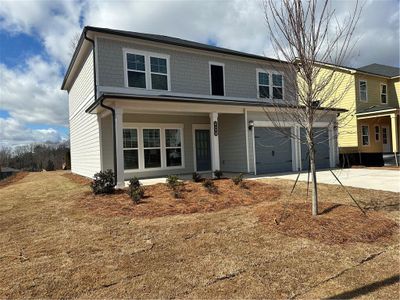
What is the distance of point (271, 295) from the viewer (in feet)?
11.2

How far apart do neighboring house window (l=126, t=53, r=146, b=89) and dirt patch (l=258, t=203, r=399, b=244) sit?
27.2ft

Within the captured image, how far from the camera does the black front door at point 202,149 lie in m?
15.4

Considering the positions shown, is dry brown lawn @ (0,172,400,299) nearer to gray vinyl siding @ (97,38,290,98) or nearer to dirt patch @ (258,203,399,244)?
dirt patch @ (258,203,399,244)

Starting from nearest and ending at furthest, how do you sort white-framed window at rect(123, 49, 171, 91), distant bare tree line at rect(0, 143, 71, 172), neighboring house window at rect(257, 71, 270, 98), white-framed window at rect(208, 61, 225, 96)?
white-framed window at rect(123, 49, 171, 91) → white-framed window at rect(208, 61, 225, 96) → neighboring house window at rect(257, 71, 270, 98) → distant bare tree line at rect(0, 143, 71, 172)

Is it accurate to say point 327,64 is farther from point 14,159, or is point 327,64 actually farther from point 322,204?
point 14,159

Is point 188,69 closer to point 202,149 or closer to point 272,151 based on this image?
point 202,149

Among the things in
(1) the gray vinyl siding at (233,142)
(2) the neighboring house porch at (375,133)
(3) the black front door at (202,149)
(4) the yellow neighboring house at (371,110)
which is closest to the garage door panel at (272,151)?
(1) the gray vinyl siding at (233,142)

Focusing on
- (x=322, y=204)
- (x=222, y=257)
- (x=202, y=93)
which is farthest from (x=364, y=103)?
(x=222, y=257)

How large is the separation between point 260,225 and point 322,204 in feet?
6.70

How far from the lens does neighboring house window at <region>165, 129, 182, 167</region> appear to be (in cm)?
1452

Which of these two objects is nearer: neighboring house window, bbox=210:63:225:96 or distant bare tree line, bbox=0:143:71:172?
neighboring house window, bbox=210:63:225:96

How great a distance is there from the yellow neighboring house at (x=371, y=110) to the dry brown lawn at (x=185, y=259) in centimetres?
1620

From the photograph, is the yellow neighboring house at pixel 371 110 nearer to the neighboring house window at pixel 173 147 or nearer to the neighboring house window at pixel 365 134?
the neighboring house window at pixel 365 134

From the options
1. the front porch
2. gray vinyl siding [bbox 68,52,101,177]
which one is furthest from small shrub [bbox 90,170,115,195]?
gray vinyl siding [bbox 68,52,101,177]
